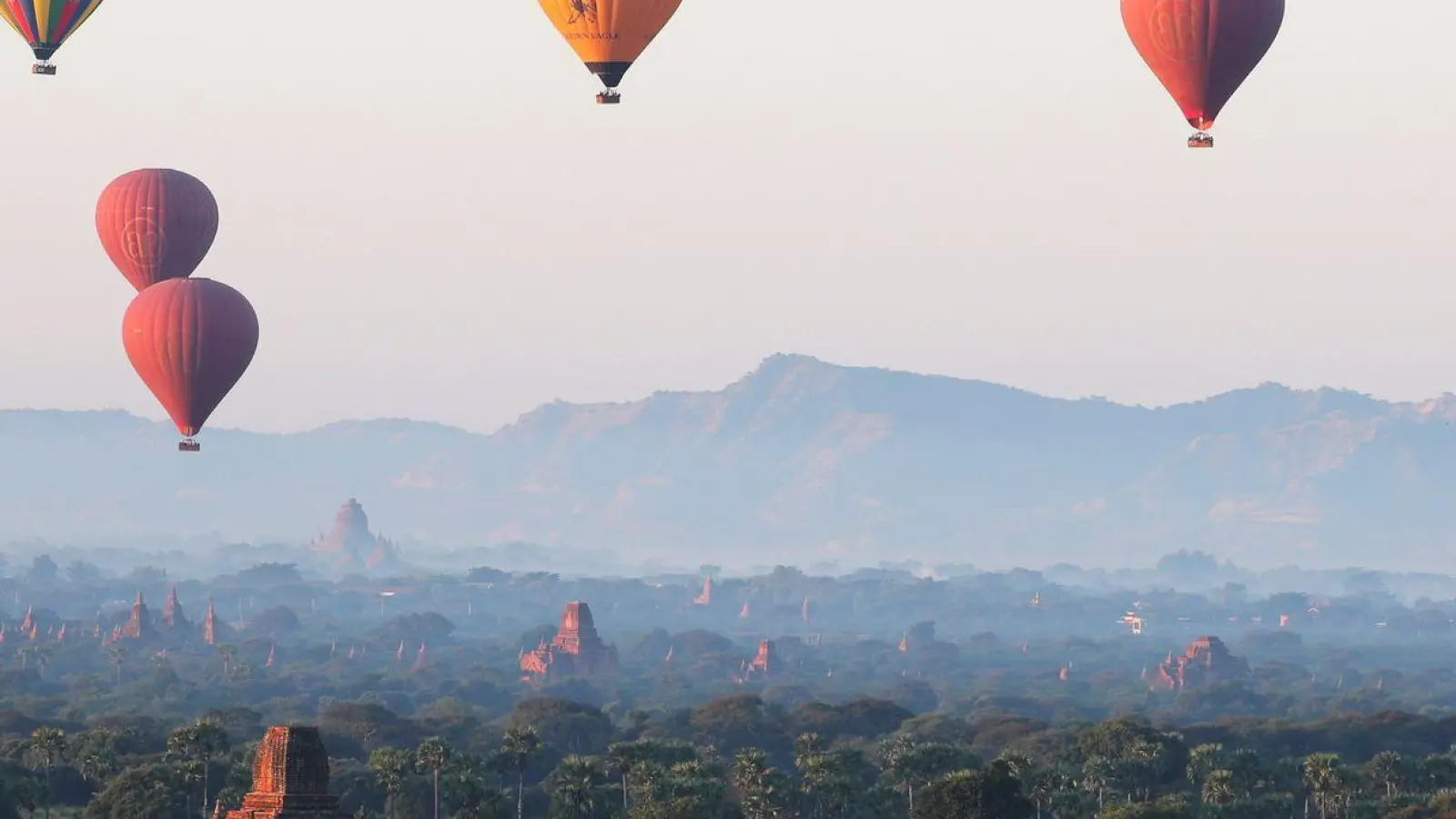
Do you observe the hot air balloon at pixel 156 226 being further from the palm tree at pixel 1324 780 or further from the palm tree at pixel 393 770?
the palm tree at pixel 1324 780

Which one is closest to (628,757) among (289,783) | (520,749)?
(520,749)

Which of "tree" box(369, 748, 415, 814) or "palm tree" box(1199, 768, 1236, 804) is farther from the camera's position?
"tree" box(369, 748, 415, 814)

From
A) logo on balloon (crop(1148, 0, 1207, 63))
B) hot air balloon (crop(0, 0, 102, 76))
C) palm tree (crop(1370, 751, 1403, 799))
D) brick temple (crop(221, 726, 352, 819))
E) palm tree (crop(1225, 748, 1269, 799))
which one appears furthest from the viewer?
palm tree (crop(1370, 751, 1403, 799))

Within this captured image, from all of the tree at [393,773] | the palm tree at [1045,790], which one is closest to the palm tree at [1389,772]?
the palm tree at [1045,790]

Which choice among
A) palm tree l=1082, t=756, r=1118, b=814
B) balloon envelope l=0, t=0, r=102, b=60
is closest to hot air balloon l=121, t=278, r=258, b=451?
balloon envelope l=0, t=0, r=102, b=60

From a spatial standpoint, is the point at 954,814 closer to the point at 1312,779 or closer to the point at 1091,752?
the point at 1312,779

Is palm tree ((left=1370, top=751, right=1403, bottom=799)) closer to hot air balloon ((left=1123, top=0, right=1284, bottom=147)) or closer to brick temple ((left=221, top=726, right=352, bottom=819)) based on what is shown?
hot air balloon ((left=1123, top=0, right=1284, bottom=147))
